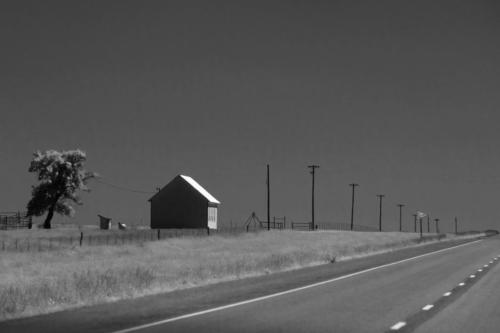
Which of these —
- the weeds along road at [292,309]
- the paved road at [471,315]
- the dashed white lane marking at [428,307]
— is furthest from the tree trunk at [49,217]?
the dashed white lane marking at [428,307]

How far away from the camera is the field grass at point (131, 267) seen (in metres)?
17.0

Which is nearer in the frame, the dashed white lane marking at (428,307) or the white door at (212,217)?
the dashed white lane marking at (428,307)

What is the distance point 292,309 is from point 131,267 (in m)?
21.4

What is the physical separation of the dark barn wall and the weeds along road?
197ft

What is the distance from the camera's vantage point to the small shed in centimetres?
8412

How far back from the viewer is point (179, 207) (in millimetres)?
84500

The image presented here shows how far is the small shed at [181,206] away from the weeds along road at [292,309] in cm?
5998

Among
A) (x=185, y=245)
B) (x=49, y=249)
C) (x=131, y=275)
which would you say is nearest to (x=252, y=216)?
(x=185, y=245)

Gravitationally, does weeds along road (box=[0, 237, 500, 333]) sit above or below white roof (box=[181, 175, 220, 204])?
below

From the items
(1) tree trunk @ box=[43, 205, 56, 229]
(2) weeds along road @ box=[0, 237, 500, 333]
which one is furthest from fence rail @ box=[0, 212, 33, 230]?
(2) weeds along road @ box=[0, 237, 500, 333]

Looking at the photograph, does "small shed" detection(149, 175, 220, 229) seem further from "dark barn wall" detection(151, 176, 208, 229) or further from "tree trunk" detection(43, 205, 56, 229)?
"tree trunk" detection(43, 205, 56, 229)

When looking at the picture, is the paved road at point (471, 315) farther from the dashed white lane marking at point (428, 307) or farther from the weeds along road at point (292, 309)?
the dashed white lane marking at point (428, 307)

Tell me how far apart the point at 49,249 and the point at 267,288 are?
33.5 metres

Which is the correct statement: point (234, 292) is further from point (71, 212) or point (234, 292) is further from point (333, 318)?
point (71, 212)
